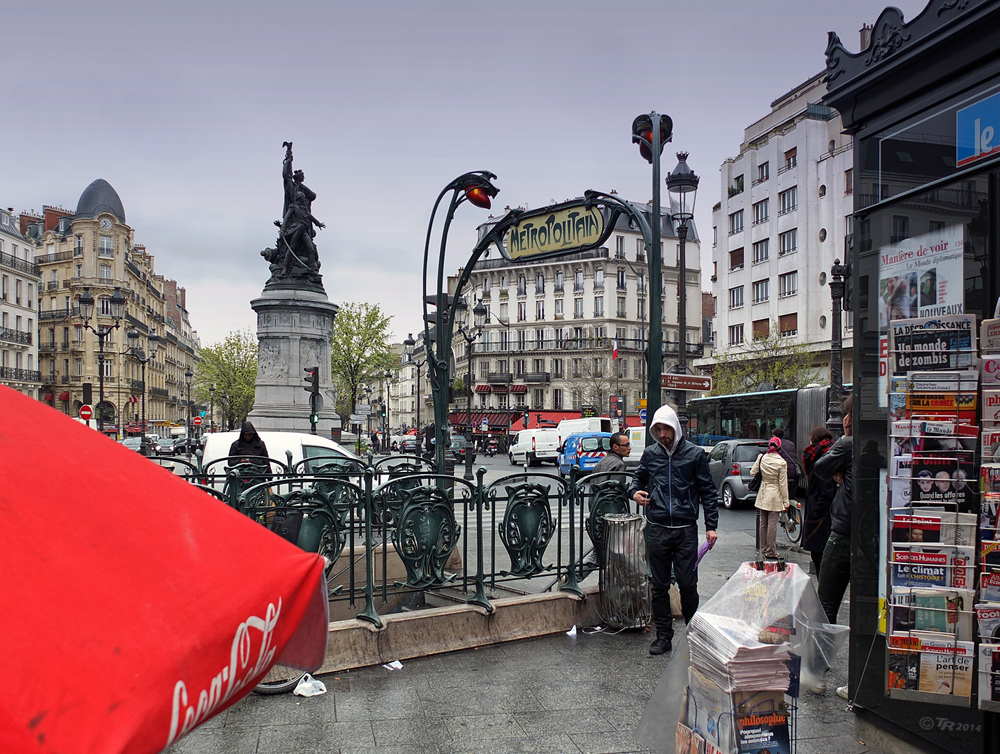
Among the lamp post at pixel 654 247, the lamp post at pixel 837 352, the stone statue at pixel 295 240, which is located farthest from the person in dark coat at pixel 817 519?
the stone statue at pixel 295 240

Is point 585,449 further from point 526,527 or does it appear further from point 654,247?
point 526,527

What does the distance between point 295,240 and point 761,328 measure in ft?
115

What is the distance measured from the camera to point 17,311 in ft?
222

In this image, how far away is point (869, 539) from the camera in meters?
4.21

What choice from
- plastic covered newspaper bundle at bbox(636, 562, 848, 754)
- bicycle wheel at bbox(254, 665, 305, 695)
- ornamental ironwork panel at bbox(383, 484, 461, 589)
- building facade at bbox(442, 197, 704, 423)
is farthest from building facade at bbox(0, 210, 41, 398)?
plastic covered newspaper bundle at bbox(636, 562, 848, 754)

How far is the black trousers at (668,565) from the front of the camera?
616 cm

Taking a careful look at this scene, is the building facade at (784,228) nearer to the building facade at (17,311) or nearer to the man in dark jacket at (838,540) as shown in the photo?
the man in dark jacket at (838,540)

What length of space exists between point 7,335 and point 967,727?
75.3 m

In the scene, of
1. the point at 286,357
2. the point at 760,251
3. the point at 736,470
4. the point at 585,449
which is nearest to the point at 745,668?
the point at 736,470

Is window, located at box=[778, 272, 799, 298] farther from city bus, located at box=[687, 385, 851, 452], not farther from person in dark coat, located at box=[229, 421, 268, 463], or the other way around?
person in dark coat, located at box=[229, 421, 268, 463]

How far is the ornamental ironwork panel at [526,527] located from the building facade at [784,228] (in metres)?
39.6

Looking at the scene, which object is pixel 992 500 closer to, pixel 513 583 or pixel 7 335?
pixel 513 583

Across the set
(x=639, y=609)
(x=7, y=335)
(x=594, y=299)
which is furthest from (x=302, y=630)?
(x=594, y=299)

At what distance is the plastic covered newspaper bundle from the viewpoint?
3.11 meters
